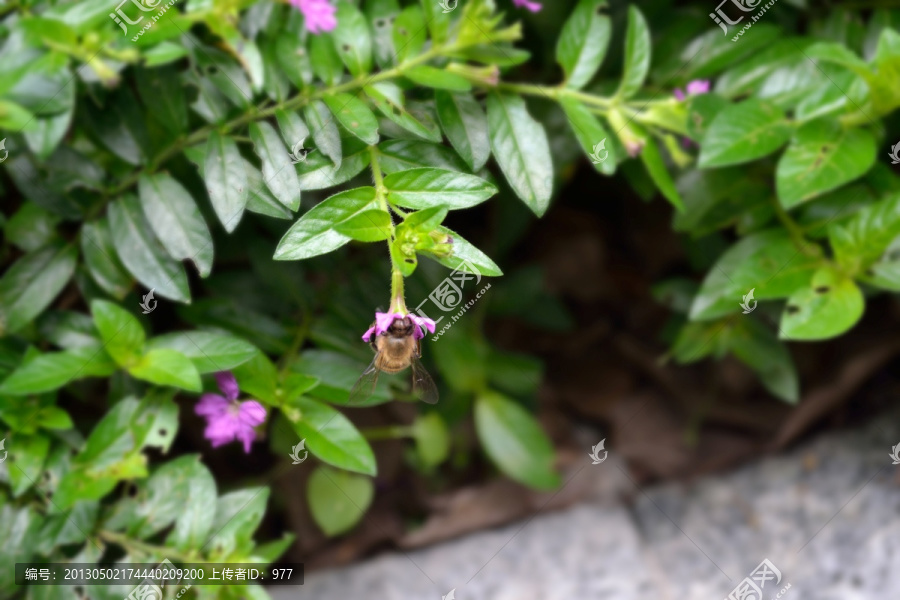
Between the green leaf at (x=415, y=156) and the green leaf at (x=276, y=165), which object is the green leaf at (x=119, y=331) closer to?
the green leaf at (x=276, y=165)

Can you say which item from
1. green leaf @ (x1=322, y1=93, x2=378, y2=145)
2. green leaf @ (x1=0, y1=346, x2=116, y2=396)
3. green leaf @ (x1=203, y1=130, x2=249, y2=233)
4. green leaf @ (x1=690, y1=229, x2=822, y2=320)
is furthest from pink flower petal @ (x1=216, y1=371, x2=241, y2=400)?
green leaf @ (x1=690, y1=229, x2=822, y2=320)

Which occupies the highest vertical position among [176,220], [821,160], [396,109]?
[396,109]

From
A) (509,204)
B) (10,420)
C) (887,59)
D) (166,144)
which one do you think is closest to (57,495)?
(10,420)

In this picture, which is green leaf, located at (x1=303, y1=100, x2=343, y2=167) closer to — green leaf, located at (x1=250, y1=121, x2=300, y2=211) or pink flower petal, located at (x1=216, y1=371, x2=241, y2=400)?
green leaf, located at (x1=250, y1=121, x2=300, y2=211)

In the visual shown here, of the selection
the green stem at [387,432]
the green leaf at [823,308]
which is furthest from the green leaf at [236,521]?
the green leaf at [823,308]

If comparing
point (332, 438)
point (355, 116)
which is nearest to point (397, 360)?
point (332, 438)

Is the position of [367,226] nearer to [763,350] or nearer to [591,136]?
[591,136]
